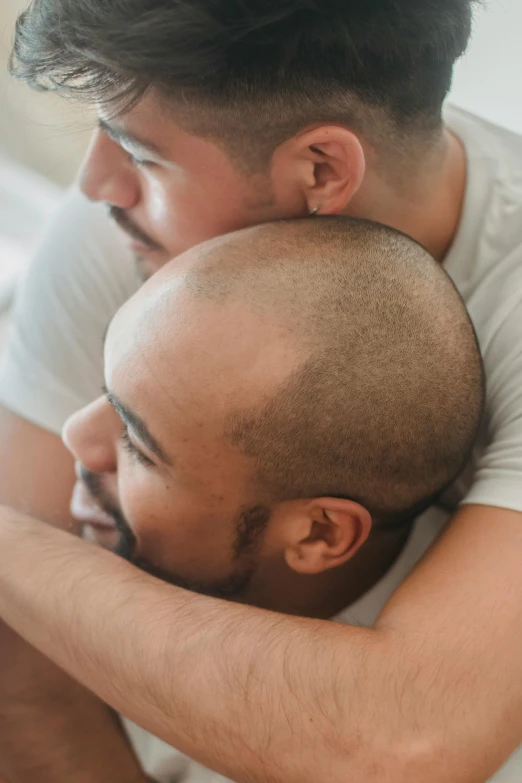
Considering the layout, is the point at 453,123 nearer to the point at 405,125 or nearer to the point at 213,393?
the point at 405,125

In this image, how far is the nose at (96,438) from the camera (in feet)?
2.99

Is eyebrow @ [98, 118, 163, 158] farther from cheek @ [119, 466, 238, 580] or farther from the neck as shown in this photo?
cheek @ [119, 466, 238, 580]

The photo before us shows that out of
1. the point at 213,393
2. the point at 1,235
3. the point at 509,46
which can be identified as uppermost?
the point at 509,46

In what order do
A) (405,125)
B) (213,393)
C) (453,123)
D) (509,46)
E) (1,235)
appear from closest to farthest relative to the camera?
(213,393), (405,125), (453,123), (509,46), (1,235)

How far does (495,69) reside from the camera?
1.36 m

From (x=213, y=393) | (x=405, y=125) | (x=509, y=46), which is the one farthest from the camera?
(x=509, y=46)

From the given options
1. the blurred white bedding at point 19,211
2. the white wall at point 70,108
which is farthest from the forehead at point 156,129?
the blurred white bedding at point 19,211

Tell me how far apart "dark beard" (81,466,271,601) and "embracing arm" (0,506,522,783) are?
13cm

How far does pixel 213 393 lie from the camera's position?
0.79 metres

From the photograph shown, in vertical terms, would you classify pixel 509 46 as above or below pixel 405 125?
→ above

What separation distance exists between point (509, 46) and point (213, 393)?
1.02m

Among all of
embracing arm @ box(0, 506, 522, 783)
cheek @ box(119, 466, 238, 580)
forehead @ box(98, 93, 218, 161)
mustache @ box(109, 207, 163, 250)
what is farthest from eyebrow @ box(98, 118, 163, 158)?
embracing arm @ box(0, 506, 522, 783)

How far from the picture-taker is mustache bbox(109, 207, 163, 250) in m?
1.06

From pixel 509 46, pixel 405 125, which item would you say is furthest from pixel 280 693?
pixel 509 46
